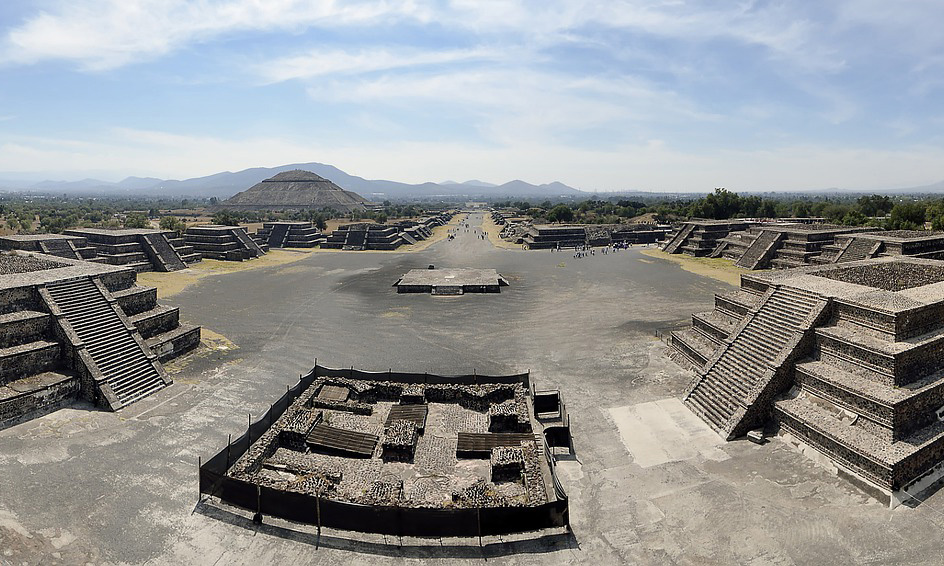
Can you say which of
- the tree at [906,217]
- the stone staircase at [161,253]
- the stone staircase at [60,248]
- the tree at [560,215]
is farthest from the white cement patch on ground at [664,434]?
the tree at [560,215]

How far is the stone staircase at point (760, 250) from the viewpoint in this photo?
57.0 meters

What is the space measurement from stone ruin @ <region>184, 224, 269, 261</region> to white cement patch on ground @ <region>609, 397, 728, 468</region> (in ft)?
193

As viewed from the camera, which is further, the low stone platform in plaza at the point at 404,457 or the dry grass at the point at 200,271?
the dry grass at the point at 200,271

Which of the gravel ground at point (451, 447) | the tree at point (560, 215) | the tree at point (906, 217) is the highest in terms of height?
the tree at point (906, 217)

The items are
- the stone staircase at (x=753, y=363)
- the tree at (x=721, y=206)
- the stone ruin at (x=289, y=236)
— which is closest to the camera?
the stone staircase at (x=753, y=363)

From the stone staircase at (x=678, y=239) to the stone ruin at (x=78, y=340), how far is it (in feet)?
217

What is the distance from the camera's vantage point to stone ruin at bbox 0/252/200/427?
19375 millimetres

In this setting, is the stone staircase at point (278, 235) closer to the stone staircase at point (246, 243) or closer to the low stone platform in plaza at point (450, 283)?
the stone staircase at point (246, 243)

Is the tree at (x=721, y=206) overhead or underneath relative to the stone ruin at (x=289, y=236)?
overhead

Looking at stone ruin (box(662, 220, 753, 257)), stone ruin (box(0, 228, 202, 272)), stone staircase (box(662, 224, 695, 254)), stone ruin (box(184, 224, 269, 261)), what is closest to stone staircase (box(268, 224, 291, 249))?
stone ruin (box(184, 224, 269, 261))

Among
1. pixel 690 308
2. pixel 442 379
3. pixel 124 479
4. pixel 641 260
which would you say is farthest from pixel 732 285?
pixel 124 479

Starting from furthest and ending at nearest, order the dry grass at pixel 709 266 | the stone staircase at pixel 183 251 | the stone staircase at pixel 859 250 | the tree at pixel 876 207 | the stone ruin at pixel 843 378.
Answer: the tree at pixel 876 207 < the stone staircase at pixel 183 251 < the dry grass at pixel 709 266 < the stone staircase at pixel 859 250 < the stone ruin at pixel 843 378

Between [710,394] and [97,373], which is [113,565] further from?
[710,394]

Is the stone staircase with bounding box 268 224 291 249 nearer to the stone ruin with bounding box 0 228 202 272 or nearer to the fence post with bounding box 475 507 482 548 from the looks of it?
the stone ruin with bounding box 0 228 202 272
